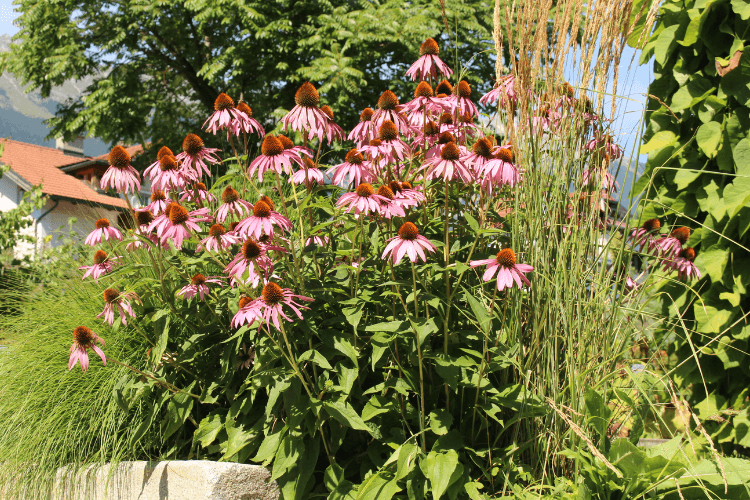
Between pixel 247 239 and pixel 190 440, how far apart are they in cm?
103

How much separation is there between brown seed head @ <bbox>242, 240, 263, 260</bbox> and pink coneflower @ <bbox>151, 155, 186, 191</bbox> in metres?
0.43

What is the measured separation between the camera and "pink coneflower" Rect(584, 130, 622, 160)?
1.67 metres

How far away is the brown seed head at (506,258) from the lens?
1322 millimetres

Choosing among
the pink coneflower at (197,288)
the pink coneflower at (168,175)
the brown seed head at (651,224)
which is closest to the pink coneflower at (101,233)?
the pink coneflower at (168,175)

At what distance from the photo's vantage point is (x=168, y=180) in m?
1.68

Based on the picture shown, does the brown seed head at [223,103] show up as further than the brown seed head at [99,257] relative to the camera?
No

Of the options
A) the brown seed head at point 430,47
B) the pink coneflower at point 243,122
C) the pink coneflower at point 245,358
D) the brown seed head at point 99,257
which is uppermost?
the brown seed head at point 430,47

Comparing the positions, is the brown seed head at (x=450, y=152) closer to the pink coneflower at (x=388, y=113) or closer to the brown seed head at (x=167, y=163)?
the pink coneflower at (x=388, y=113)

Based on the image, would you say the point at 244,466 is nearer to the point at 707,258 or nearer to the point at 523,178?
the point at 523,178

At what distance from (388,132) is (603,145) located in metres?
0.75

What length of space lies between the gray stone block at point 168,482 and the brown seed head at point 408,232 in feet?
3.06

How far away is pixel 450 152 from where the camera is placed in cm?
137

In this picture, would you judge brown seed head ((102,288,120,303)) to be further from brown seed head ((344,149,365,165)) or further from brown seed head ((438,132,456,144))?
brown seed head ((438,132,456,144))

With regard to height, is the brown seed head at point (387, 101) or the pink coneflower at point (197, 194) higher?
the brown seed head at point (387, 101)
